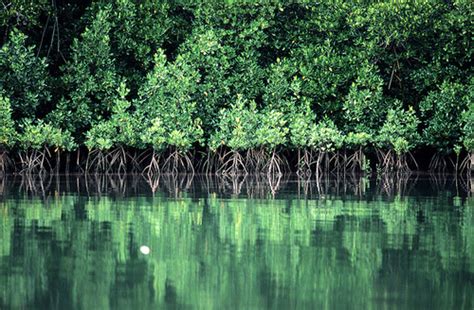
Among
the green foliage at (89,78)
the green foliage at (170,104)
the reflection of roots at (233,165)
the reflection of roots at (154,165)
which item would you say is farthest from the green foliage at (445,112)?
the green foliage at (89,78)

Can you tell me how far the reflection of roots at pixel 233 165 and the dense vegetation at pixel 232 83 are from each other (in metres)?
0.07

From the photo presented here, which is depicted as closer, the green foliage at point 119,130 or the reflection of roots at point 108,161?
the green foliage at point 119,130

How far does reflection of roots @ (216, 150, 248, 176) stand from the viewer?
24031 mm

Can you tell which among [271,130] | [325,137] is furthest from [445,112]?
[271,130]

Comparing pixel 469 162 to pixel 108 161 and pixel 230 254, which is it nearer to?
pixel 108 161

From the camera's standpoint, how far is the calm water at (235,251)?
7.78 meters

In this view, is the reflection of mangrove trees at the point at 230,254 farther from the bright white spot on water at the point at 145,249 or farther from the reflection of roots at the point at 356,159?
the reflection of roots at the point at 356,159

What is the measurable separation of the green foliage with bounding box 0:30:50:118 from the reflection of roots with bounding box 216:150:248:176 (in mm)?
4339

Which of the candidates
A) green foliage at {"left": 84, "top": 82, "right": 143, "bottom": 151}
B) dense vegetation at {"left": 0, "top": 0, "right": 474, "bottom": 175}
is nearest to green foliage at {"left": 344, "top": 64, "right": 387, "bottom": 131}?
dense vegetation at {"left": 0, "top": 0, "right": 474, "bottom": 175}

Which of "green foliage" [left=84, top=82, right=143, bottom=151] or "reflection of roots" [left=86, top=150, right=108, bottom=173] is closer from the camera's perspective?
"green foliage" [left=84, top=82, right=143, bottom=151]

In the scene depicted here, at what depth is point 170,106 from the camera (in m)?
23.7

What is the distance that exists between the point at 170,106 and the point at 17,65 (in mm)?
3512

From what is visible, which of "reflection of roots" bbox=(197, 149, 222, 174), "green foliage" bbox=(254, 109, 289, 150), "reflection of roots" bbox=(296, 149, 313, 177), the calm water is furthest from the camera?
"reflection of roots" bbox=(197, 149, 222, 174)

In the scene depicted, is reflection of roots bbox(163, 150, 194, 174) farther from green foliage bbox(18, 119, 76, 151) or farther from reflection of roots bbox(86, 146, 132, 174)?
green foliage bbox(18, 119, 76, 151)
